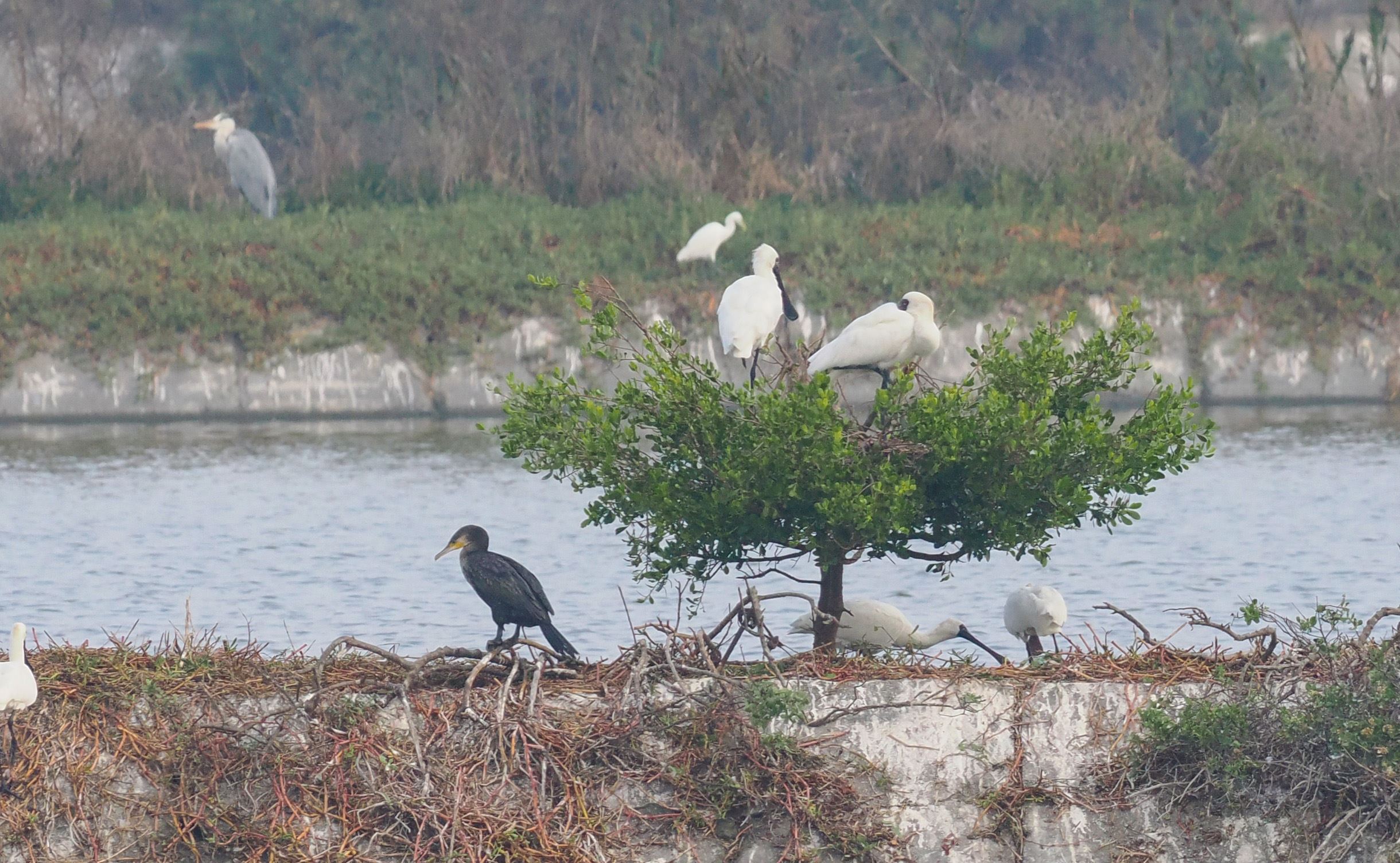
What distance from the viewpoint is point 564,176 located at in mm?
30453

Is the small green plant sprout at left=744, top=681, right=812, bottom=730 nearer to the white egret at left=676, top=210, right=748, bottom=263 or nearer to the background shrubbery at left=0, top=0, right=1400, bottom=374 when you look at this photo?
the background shrubbery at left=0, top=0, right=1400, bottom=374

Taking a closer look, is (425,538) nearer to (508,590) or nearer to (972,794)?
(508,590)

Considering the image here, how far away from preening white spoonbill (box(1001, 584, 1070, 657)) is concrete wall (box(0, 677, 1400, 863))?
6.03 feet

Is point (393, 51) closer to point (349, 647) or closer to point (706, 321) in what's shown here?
point (706, 321)

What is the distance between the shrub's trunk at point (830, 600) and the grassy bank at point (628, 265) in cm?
1641

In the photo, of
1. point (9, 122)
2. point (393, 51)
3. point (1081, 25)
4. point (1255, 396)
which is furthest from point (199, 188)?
point (1081, 25)

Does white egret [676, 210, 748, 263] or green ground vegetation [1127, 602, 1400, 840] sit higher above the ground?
white egret [676, 210, 748, 263]

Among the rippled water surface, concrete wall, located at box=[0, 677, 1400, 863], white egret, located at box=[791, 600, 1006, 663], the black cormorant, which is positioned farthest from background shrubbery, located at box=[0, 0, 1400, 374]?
concrete wall, located at box=[0, 677, 1400, 863]

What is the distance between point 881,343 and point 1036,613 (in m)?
1.31

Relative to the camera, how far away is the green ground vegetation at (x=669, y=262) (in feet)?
83.0

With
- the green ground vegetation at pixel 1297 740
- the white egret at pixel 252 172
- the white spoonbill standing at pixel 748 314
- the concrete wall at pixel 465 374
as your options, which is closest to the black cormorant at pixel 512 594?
the green ground vegetation at pixel 1297 740

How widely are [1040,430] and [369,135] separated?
32900mm

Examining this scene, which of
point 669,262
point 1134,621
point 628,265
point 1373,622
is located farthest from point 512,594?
point 669,262

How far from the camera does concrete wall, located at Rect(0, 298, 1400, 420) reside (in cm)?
2517
